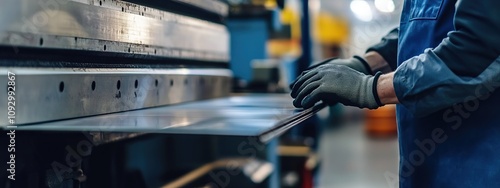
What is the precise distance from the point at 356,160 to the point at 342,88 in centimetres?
558

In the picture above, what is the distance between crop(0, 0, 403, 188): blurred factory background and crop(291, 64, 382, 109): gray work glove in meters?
0.07

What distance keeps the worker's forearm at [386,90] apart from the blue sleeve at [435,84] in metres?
0.03

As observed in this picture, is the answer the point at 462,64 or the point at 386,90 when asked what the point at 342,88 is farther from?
the point at 462,64

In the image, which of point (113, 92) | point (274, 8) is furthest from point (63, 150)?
point (274, 8)

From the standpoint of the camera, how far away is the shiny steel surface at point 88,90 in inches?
47.0

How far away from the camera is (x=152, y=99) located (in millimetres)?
1797

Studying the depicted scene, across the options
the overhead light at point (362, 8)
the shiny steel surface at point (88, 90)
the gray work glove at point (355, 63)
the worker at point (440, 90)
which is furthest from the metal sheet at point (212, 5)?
the overhead light at point (362, 8)

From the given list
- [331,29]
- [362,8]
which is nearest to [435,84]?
[362,8]

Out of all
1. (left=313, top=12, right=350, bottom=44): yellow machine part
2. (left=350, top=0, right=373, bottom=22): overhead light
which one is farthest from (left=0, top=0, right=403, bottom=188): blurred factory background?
(left=313, top=12, right=350, bottom=44): yellow machine part

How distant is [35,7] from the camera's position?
1.21 m

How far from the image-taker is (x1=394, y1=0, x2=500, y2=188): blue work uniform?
129cm

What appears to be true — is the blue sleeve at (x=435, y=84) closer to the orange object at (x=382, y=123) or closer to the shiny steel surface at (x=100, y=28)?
the shiny steel surface at (x=100, y=28)

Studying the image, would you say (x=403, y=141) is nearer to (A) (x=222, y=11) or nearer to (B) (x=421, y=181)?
(B) (x=421, y=181)

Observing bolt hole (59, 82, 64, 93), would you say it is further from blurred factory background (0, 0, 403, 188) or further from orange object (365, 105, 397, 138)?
orange object (365, 105, 397, 138)
